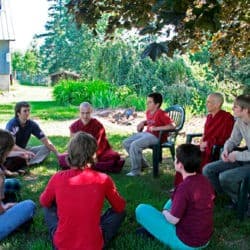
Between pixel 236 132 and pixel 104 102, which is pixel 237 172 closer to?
pixel 236 132

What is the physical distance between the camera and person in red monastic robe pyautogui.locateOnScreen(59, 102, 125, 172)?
7043 millimetres

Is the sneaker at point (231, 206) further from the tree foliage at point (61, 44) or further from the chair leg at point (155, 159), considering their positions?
the tree foliage at point (61, 44)

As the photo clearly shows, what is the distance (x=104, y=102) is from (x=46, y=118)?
2849 mm

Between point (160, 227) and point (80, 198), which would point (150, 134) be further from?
point (80, 198)

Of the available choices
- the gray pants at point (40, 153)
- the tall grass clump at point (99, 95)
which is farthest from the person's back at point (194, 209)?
the tall grass clump at point (99, 95)

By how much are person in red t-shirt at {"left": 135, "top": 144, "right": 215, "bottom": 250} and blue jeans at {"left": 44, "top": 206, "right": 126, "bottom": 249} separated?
280 mm

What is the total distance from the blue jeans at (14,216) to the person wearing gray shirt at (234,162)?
2.12 metres

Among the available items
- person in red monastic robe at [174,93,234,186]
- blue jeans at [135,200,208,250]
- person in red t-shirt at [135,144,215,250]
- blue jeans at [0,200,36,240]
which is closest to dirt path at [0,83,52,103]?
person in red monastic robe at [174,93,234,186]

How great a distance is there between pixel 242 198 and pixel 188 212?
1381mm

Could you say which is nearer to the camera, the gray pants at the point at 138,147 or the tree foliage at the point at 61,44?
the gray pants at the point at 138,147

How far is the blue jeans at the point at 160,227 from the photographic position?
3.98 m

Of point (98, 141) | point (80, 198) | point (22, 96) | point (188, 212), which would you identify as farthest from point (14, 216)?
point (22, 96)

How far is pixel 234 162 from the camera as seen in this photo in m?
5.44

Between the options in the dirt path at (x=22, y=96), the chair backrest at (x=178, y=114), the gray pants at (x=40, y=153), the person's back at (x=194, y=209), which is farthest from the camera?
the dirt path at (x=22, y=96)
